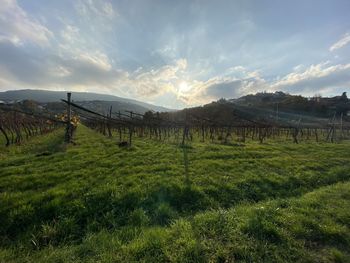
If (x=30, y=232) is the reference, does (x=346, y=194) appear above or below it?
above

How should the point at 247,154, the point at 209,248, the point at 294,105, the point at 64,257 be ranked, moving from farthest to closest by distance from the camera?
the point at 294,105 → the point at 247,154 → the point at 209,248 → the point at 64,257

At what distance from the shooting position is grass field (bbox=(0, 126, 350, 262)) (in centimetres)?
356

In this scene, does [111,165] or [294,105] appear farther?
[294,105]

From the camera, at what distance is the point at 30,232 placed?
4.18 m

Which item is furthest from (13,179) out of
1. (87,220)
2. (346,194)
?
(346,194)

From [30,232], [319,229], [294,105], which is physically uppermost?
A: [294,105]

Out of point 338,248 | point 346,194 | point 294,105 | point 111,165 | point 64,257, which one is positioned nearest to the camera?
point 64,257

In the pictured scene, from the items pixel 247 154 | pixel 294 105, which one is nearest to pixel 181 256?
pixel 247 154

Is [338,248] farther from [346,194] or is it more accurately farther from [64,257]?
[64,257]

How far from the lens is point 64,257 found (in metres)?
3.35

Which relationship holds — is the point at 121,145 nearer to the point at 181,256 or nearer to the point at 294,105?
the point at 181,256

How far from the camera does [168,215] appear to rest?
4.97m

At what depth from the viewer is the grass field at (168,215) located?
3564 millimetres

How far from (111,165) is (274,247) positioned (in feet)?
21.6
